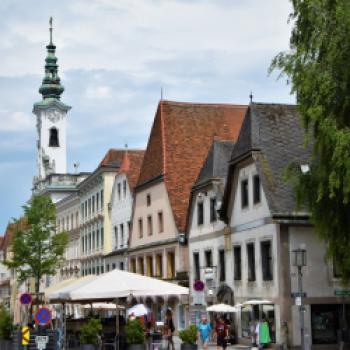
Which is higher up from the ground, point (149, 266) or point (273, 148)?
point (273, 148)

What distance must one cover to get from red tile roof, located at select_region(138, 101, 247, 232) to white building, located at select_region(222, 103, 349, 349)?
1095 cm

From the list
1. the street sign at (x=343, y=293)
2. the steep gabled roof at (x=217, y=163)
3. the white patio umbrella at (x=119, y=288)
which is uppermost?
the steep gabled roof at (x=217, y=163)

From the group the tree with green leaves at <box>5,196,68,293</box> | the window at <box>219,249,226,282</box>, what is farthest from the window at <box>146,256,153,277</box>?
the window at <box>219,249,226,282</box>

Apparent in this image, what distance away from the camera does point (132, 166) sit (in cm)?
6278

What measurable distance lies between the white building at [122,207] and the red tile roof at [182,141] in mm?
4651

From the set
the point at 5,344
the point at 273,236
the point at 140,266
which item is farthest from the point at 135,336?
the point at 140,266

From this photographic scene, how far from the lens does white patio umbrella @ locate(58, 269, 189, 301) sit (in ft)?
88.2

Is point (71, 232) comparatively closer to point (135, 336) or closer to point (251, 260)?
point (251, 260)

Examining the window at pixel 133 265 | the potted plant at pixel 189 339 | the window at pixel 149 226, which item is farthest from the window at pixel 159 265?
the potted plant at pixel 189 339

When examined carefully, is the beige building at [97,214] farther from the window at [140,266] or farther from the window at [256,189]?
the window at [256,189]

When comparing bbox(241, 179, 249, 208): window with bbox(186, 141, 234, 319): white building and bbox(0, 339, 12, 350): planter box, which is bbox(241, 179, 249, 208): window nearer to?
bbox(186, 141, 234, 319): white building

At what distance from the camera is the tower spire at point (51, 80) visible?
117188mm

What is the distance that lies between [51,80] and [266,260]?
286 ft

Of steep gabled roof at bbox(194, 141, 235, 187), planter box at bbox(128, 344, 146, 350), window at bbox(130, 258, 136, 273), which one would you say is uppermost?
steep gabled roof at bbox(194, 141, 235, 187)
